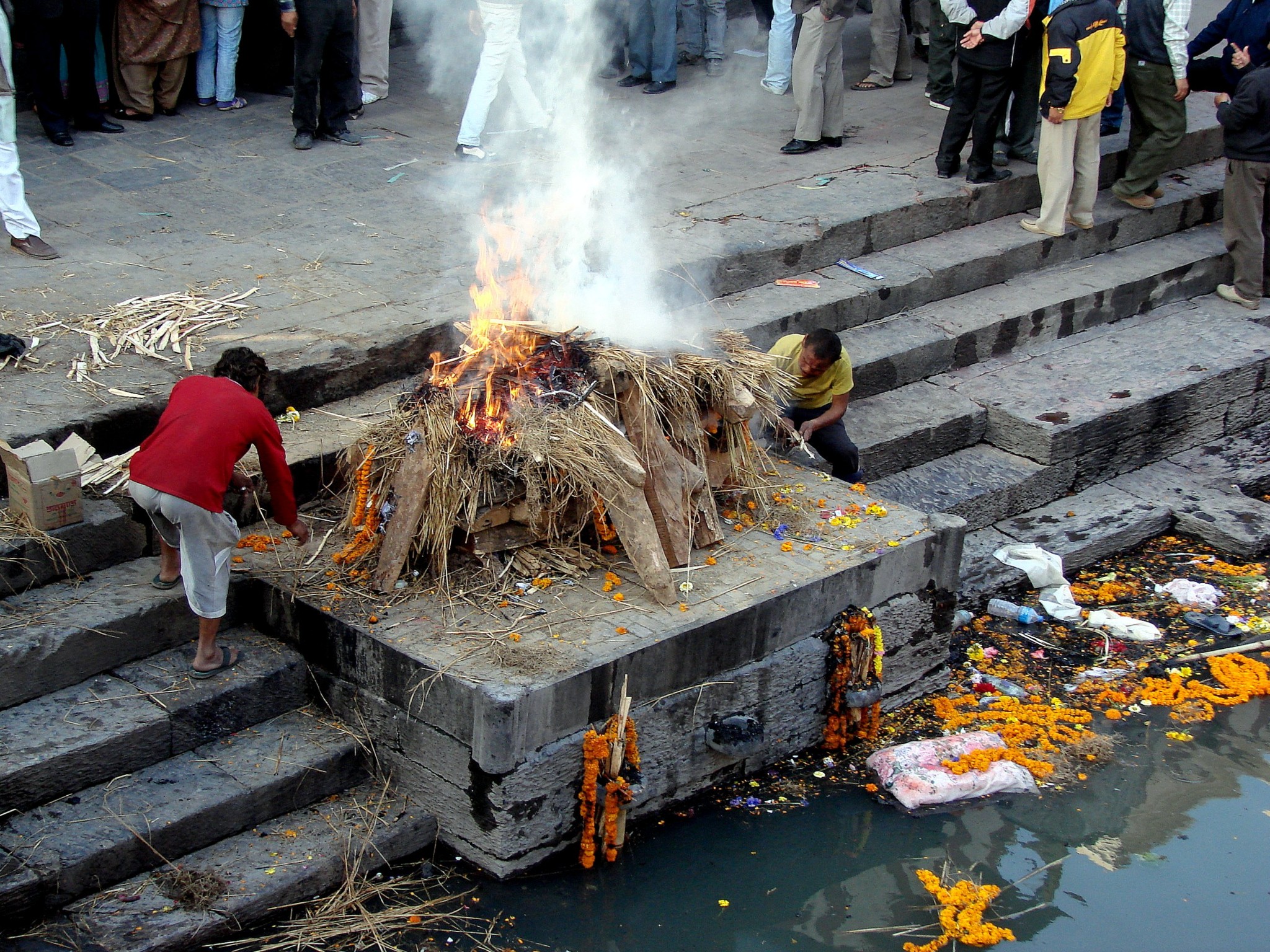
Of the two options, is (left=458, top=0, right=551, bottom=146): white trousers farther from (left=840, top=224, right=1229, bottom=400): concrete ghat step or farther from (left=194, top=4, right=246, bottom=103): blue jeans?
(left=840, top=224, right=1229, bottom=400): concrete ghat step

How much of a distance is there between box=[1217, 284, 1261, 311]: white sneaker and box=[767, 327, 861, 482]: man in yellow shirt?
4518 mm

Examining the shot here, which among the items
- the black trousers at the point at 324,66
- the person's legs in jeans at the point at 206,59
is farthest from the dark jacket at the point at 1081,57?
the person's legs in jeans at the point at 206,59

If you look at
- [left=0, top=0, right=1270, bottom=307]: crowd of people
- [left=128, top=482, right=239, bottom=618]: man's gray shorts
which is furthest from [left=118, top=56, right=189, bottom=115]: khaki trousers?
[left=128, top=482, right=239, bottom=618]: man's gray shorts

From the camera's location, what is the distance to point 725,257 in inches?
337

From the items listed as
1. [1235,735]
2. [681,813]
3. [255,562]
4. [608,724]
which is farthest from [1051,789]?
[255,562]

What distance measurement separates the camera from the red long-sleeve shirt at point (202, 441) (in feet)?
16.8

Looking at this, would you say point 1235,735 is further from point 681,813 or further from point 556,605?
point 556,605

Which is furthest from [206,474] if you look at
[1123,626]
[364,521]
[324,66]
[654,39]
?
[654,39]

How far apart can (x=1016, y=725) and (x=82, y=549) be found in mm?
4435

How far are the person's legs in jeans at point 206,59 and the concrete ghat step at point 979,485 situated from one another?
643 centimetres

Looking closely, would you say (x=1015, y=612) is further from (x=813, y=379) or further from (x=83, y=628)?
(x=83, y=628)

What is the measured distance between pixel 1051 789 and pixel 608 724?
2194mm

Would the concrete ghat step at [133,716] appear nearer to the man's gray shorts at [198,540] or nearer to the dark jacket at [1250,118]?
the man's gray shorts at [198,540]

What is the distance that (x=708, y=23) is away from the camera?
40.9ft
